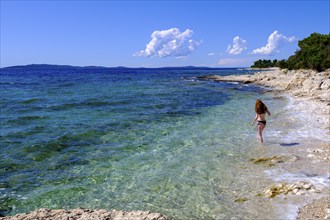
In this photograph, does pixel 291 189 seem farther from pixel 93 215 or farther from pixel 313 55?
pixel 313 55

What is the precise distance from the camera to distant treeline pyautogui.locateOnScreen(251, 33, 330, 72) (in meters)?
56.8

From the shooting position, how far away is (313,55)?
6406 centimetres

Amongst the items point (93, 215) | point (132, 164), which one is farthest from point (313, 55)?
point (93, 215)

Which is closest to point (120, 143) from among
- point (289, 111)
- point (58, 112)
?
point (58, 112)

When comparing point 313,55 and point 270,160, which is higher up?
point 313,55

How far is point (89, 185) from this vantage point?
32.1 ft

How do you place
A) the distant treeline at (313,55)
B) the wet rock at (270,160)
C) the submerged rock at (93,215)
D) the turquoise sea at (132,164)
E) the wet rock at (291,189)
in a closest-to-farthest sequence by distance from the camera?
1. the submerged rock at (93,215)
2. the wet rock at (291,189)
3. the turquoise sea at (132,164)
4. the wet rock at (270,160)
5. the distant treeline at (313,55)

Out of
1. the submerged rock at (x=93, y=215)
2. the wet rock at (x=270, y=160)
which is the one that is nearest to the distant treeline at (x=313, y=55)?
the wet rock at (x=270, y=160)

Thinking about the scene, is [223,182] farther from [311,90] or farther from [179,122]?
[311,90]

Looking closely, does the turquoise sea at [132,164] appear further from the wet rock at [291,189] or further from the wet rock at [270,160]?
the wet rock at [291,189]

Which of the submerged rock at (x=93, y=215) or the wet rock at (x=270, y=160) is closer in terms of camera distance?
the submerged rock at (x=93, y=215)

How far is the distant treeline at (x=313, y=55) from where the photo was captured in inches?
2234

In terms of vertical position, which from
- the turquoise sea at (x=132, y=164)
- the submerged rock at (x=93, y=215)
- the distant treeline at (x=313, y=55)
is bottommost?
the turquoise sea at (x=132, y=164)

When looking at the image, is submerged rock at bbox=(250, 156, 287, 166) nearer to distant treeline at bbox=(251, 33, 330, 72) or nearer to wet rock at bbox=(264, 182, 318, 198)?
wet rock at bbox=(264, 182, 318, 198)
